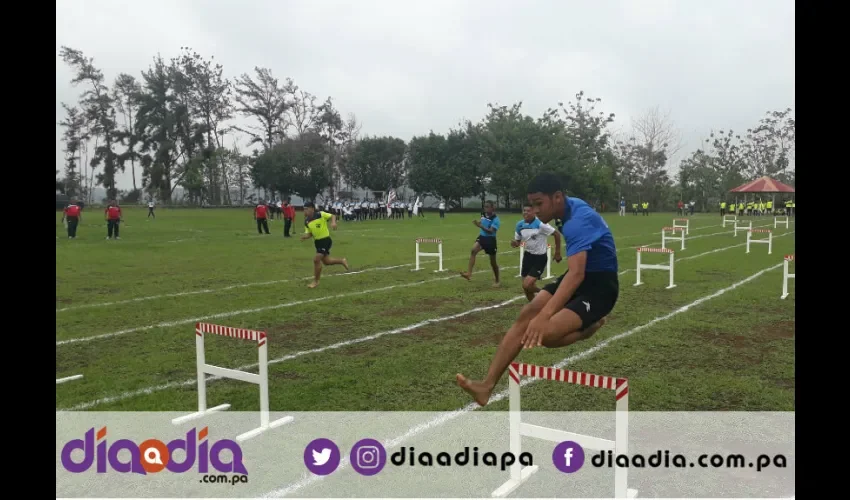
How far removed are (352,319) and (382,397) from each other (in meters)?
3.89

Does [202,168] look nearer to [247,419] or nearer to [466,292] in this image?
[466,292]

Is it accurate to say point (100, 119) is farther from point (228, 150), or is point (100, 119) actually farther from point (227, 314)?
point (227, 314)

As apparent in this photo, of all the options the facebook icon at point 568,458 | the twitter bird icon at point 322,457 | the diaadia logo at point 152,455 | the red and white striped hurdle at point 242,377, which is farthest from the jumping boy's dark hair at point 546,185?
the diaadia logo at point 152,455

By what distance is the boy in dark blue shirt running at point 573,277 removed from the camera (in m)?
4.32

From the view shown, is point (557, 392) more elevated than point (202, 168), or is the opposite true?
point (202, 168)

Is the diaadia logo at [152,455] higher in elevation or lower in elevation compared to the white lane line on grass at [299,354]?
lower

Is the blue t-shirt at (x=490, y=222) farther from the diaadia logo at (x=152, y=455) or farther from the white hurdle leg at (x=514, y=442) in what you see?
the diaadia logo at (x=152, y=455)

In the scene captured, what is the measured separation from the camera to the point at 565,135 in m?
7.55

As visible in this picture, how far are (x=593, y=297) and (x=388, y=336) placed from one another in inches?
200

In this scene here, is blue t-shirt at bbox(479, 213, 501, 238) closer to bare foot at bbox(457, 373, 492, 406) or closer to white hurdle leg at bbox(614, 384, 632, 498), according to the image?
bare foot at bbox(457, 373, 492, 406)

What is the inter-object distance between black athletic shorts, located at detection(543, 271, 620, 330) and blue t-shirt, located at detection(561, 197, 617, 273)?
0.06m

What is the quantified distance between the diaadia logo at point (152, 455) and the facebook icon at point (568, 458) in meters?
2.44

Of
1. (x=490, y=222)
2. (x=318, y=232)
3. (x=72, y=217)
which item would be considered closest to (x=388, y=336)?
(x=490, y=222)
